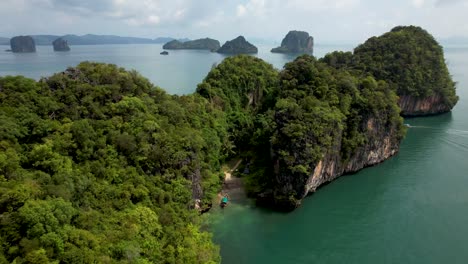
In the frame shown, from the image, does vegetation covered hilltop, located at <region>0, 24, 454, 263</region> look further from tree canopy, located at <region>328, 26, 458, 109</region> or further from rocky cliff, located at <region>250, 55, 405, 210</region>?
tree canopy, located at <region>328, 26, 458, 109</region>

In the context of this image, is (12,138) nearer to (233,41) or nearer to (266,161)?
(266,161)

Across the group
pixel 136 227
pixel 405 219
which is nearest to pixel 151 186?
pixel 136 227

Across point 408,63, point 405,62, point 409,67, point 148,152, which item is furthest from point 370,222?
point 408,63

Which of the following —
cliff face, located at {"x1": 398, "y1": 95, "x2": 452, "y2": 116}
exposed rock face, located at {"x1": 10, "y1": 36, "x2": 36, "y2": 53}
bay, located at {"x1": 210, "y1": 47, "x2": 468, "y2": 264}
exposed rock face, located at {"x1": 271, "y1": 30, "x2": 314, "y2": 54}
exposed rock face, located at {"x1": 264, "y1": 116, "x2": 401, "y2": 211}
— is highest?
exposed rock face, located at {"x1": 271, "y1": 30, "x2": 314, "y2": 54}

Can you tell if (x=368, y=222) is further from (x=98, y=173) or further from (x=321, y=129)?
(x=98, y=173)

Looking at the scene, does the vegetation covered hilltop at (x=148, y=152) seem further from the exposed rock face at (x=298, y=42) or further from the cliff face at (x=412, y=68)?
the exposed rock face at (x=298, y=42)

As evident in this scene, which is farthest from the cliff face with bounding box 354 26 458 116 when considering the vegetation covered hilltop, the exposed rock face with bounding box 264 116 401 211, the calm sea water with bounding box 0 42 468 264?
the exposed rock face with bounding box 264 116 401 211
